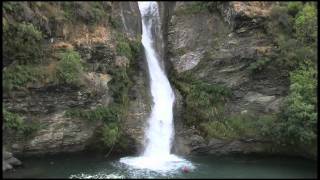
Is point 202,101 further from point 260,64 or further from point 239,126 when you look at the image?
point 260,64

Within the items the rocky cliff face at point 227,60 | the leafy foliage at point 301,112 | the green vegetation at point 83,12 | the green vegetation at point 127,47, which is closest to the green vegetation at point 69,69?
the green vegetation at point 83,12

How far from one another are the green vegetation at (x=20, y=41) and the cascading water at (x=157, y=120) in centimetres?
720

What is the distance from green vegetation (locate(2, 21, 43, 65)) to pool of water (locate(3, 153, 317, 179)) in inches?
199

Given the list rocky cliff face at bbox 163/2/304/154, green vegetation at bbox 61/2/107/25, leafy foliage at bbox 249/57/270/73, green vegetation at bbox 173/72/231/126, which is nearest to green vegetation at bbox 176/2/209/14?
rocky cliff face at bbox 163/2/304/154

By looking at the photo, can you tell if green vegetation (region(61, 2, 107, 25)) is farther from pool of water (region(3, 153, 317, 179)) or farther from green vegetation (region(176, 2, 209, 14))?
pool of water (region(3, 153, 317, 179))

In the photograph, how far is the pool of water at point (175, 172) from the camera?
21.6 meters

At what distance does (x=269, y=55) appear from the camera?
27453mm

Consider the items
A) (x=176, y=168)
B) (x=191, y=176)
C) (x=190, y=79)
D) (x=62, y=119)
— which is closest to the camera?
(x=191, y=176)

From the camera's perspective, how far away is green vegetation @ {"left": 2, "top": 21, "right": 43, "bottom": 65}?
23.6 m

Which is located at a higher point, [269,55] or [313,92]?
[269,55]

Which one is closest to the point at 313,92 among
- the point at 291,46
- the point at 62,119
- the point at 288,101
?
the point at 288,101

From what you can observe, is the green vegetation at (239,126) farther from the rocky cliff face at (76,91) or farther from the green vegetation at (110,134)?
the green vegetation at (110,134)

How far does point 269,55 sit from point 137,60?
7707mm

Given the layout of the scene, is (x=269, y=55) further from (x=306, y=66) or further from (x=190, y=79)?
(x=190, y=79)
